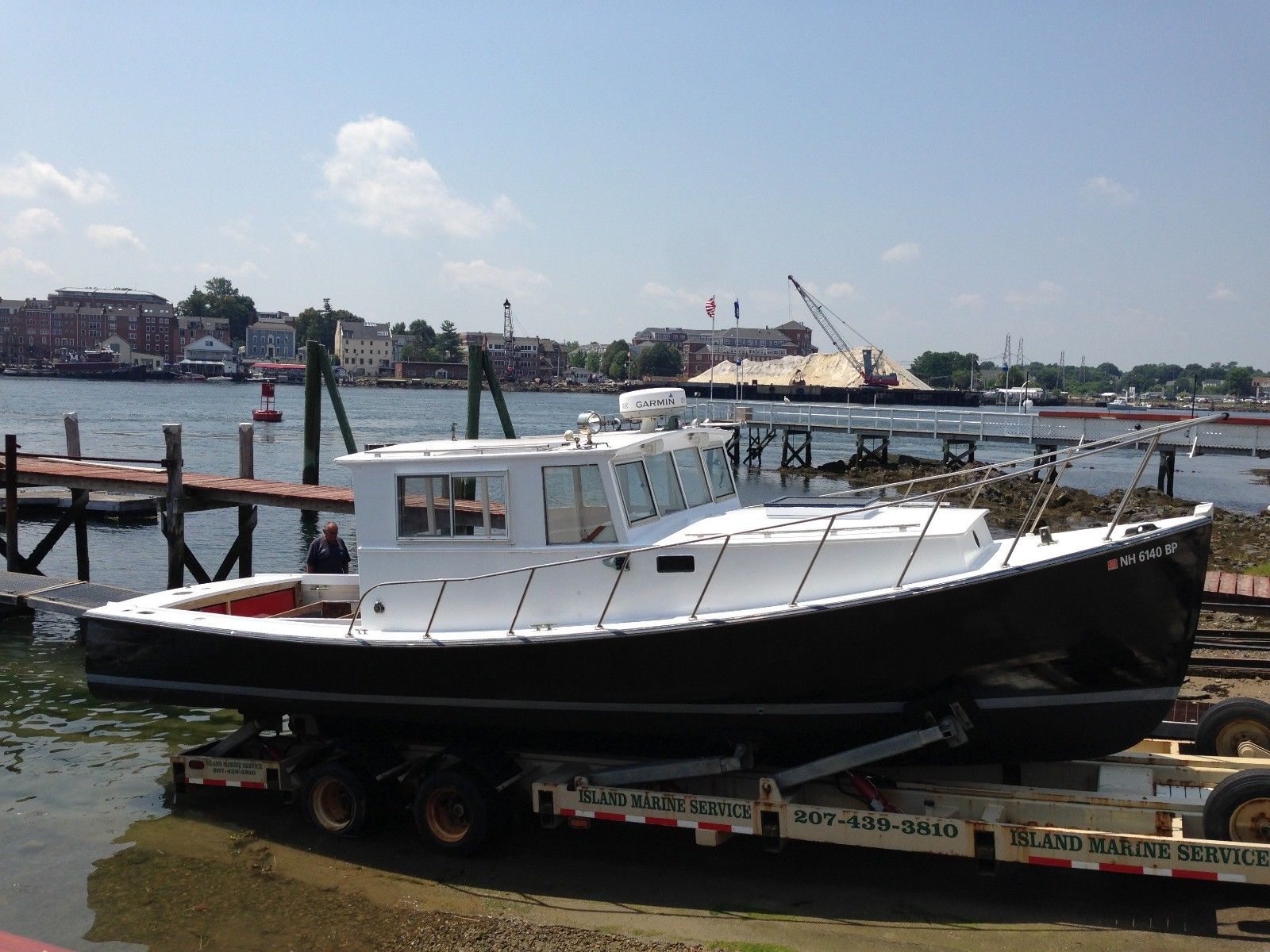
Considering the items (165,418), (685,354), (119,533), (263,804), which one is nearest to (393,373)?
(685,354)

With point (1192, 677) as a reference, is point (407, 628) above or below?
above

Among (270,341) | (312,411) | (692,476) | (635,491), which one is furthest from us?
(270,341)

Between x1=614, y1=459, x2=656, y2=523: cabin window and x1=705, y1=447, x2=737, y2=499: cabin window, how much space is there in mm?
1071

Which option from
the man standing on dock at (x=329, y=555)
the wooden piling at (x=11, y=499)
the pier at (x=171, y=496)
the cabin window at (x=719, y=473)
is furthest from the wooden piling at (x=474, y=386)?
the cabin window at (x=719, y=473)

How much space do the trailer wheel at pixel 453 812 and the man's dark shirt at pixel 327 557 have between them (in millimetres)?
4130

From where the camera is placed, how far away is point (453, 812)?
26.1ft

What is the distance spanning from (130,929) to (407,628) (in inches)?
110

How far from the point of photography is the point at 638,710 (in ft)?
24.8

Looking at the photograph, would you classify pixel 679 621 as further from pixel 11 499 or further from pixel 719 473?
pixel 11 499

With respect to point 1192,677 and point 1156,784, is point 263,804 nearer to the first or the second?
point 1156,784

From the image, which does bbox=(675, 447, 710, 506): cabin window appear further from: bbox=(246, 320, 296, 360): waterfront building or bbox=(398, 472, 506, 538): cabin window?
bbox=(246, 320, 296, 360): waterfront building

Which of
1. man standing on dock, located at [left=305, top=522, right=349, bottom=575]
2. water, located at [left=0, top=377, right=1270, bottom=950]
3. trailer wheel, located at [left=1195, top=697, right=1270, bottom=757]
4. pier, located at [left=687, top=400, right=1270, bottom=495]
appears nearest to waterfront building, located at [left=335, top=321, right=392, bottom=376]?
water, located at [left=0, top=377, right=1270, bottom=950]

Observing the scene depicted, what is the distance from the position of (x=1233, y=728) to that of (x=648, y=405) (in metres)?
5.20

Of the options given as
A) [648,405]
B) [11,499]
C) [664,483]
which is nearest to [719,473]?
[664,483]
